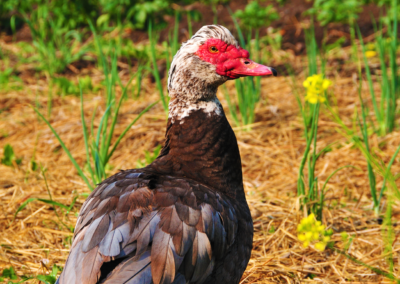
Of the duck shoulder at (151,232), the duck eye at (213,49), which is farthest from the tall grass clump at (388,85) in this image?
the duck shoulder at (151,232)

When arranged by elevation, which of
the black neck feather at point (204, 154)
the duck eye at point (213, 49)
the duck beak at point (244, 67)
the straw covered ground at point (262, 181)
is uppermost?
the duck eye at point (213, 49)

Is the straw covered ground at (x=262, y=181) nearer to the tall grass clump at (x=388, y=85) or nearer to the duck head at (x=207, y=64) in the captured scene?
the tall grass clump at (x=388, y=85)

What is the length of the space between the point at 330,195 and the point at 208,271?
1.79 m

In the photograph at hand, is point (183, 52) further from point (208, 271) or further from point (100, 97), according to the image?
point (100, 97)

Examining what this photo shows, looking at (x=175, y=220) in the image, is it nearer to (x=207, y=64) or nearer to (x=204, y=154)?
(x=204, y=154)

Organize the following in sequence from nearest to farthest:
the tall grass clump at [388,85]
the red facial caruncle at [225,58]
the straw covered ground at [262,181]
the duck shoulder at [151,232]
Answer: the duck shoulder at [151,232] → the red facial caruncle at [225,58] → the straw covered ground at [262,181] → the tall grass clump at [388,85]

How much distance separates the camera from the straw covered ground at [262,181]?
272 centimetres

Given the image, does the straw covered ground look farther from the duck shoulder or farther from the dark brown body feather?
the duck shoulder

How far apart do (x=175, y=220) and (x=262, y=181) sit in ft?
6.16

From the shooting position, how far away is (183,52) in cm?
251

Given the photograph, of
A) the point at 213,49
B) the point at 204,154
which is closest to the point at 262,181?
the point at 204,154

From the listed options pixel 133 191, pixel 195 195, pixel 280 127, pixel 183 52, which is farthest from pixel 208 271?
pixel 280 127

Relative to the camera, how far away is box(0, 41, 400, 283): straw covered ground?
2.72m

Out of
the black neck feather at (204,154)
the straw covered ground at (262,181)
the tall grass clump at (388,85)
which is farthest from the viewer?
the tall grass clump at (388,85)
